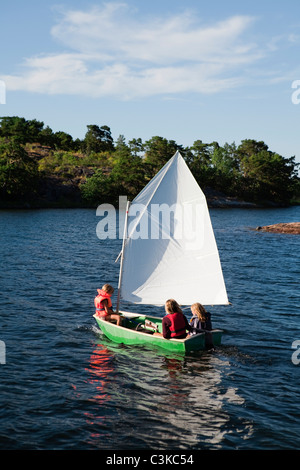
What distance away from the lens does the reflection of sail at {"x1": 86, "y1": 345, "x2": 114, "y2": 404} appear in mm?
14672

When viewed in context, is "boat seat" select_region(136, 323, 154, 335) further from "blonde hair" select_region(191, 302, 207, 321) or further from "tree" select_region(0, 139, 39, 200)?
"tree" select_region(0, 139, 39, 200)

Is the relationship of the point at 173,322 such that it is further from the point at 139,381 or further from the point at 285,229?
the point at 285,229

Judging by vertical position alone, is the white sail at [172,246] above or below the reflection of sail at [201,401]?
above

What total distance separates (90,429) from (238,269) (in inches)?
1065

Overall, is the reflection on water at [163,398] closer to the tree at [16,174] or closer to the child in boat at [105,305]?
the child in boat at [105,305]

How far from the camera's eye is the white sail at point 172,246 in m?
19.1

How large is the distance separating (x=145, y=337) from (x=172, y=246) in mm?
4150

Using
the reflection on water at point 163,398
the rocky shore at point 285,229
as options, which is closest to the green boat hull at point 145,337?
the reflection on water at point 163,398

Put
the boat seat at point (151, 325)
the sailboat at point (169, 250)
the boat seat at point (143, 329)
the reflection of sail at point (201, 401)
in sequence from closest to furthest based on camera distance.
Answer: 1. the reflection of sail at point (201, 401)
2. the sailboat at point (169, 250)
3. the boat seat at point (151, 325)
4. the boat seat at point (143, 329)

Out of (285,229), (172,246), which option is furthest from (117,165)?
(172,246)

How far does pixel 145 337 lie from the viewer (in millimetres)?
18219

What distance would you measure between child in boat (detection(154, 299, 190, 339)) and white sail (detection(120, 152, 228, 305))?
81.0 inches

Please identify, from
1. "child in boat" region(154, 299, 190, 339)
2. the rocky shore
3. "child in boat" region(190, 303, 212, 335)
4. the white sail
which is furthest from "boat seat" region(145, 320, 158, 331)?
the rocky shore

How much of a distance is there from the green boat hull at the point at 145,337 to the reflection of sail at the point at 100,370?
0.86 meters
